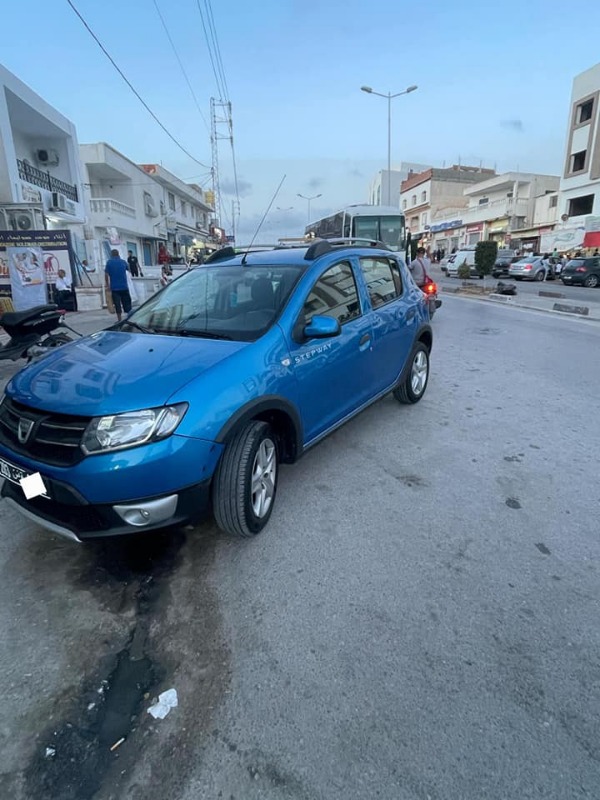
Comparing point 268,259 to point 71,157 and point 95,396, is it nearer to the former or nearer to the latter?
point 95,396

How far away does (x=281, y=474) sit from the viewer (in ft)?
12.1

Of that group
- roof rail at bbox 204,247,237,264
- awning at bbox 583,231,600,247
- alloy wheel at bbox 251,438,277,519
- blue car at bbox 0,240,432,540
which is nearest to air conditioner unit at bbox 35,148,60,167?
roof rail at bbox 204,247,237,264

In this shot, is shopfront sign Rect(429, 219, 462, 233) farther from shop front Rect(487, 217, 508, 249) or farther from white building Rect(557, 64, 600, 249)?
white building Rect(557, 64, 600, 249)

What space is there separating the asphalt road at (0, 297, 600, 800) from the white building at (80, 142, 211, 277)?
17613 mm

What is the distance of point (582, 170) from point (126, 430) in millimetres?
44707

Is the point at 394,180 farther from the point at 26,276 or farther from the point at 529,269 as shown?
the point at 26,276

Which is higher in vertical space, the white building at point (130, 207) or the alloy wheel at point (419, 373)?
the white building at point (130, 207)


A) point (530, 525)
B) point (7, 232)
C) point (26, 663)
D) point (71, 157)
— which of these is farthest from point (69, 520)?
point (71, 157)

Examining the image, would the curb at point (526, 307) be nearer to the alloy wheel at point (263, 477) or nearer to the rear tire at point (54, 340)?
the alloy wheel at point (263, 477)

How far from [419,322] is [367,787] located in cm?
408

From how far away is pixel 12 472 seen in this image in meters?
2.44

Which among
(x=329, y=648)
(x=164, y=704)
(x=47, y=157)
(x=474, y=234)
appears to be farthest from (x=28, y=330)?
(x=474, y=234)

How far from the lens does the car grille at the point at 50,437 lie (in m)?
2.24

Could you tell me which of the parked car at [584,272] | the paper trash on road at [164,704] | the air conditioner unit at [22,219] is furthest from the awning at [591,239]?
the paper trash on road at [164,704]
